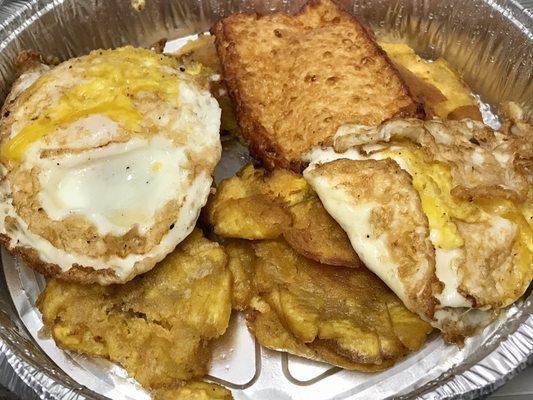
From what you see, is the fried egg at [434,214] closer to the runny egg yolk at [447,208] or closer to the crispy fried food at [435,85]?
the runny egg yolk at [447,208]

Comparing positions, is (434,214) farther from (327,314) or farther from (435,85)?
(435,85)

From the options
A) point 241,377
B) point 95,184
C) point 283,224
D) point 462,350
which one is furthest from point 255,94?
point 462,350

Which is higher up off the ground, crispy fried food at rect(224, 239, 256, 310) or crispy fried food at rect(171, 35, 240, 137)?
crispy fried food at rect(171, 35, 240, 137)

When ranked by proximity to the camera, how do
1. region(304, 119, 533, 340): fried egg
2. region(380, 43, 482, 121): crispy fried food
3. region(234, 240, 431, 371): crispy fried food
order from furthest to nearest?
1. region(380, 43, 482, 121): crispy fried food
2. region(234, 240, 431, 371): crispy fried food
3. region(304, 119, 533, 340): fried egg

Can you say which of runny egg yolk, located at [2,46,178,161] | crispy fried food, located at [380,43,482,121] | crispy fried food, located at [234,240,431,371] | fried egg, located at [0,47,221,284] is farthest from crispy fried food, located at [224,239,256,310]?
crispy fried food, located at [380,43,482,121]

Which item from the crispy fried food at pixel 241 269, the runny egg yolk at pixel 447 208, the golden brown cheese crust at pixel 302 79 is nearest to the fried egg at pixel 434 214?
the runny egg yolk at pixel 447 208

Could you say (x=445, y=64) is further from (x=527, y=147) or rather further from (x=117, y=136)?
(x=117, y=136)

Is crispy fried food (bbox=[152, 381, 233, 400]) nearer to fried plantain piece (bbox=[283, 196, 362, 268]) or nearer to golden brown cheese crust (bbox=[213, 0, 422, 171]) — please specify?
fried plantain piece (bbox=[283, 196, 362, 268])
